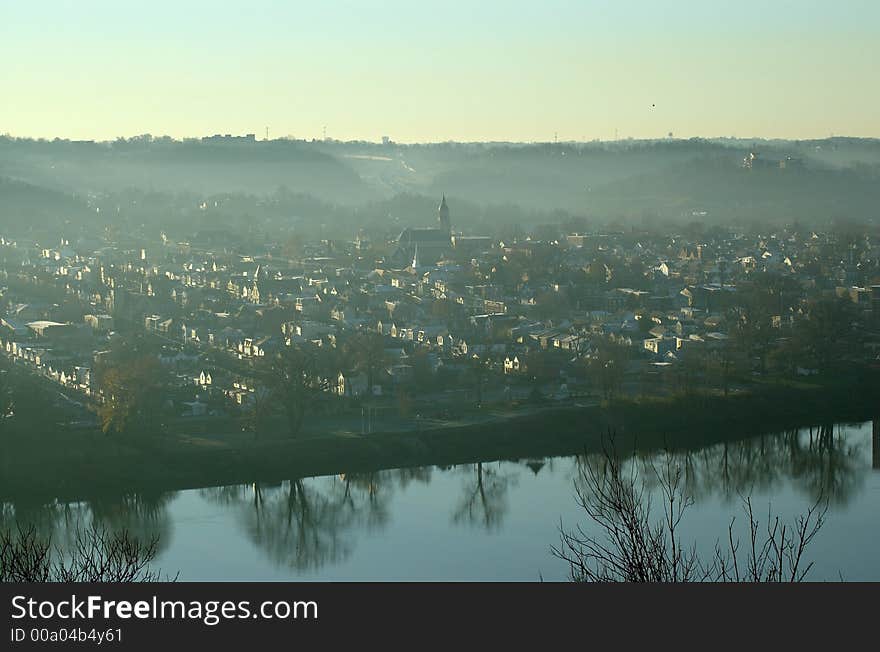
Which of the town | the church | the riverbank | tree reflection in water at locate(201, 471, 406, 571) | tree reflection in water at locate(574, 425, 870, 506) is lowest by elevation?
tree reflection in water at locate(201, 471, 406, 571)

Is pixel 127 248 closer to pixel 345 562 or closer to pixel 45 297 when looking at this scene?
pixel 45 297

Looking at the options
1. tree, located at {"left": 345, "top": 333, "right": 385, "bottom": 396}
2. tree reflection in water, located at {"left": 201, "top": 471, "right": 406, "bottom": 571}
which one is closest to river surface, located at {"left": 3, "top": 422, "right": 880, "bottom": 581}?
tree reflection in water, located at {"left": 201, "top": 471, "right": 406, "bottom": 571}

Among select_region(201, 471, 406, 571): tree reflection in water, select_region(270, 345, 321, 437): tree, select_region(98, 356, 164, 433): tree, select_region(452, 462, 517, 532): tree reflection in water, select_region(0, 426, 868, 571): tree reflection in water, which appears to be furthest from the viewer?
select_region(270, 345, 321, 437): tree

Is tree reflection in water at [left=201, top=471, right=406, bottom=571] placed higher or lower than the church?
lower

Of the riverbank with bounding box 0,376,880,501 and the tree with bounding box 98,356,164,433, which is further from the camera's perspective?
the tree with bounding box 98,356,164,433

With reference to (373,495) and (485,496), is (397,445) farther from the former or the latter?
(485,496)

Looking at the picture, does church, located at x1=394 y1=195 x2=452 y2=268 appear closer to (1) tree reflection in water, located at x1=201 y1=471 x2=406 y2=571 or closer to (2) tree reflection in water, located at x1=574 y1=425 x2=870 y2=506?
(2) tree reflection in water, located at x1=574 y1=425 x2=870 y2=506

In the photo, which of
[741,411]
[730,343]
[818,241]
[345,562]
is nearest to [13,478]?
[345,562]
